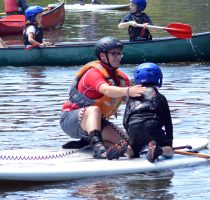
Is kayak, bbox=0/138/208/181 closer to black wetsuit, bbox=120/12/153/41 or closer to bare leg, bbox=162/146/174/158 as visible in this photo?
bare leg, bbox=162/146/174/158

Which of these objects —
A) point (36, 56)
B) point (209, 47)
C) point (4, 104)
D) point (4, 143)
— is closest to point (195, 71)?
point (209, 47)

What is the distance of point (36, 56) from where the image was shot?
656 inches

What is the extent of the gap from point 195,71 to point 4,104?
457 cm

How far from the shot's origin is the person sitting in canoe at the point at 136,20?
636 inches

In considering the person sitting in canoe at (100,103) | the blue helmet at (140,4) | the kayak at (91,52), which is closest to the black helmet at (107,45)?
the person sitting in canoe at (100,103)

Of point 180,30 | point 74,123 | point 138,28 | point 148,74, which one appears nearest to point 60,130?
point 74,123

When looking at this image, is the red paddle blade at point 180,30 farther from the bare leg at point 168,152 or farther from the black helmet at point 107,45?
the bare leg at point 168,152

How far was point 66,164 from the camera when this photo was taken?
27.0 ft

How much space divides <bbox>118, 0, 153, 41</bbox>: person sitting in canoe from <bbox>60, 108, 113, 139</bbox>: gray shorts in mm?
7420

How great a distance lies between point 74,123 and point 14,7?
51.1ft

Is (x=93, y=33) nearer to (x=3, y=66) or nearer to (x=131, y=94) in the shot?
(x=3, y=66)

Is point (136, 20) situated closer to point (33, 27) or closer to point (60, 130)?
point (33, 27)

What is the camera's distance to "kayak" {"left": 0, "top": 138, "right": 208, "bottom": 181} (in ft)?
26.2

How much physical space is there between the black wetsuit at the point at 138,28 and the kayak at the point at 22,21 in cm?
700
